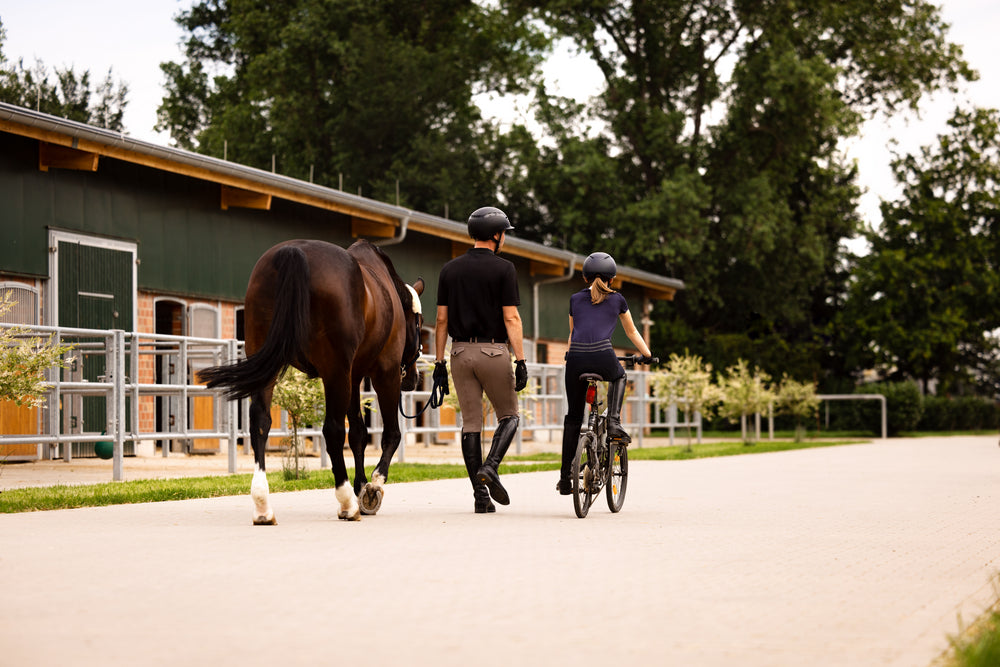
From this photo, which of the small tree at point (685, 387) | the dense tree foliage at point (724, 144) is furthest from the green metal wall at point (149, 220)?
the dense tree foliage at point (724, 144)

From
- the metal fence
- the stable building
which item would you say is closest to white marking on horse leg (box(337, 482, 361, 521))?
the metal fence

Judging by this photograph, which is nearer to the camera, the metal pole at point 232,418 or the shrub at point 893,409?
the metal pole at point 232,418

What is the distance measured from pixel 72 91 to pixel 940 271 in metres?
31.1

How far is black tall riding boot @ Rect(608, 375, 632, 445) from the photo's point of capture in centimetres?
995

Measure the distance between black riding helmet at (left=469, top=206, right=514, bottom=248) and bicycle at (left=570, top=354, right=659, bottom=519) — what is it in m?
1.23

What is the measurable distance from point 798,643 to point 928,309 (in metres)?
44.8

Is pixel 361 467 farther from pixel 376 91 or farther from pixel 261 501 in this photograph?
pixel 376 91

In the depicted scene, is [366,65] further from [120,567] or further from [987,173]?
[120,567]

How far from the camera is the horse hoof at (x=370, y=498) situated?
954 centimetres

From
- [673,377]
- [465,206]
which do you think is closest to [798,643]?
[673,377]

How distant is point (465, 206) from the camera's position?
43.2 metres

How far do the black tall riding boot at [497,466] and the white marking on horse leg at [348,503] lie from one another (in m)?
0.98

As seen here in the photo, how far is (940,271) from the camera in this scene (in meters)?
48.4

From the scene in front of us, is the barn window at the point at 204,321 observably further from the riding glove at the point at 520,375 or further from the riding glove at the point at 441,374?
the riding glove at the point at 520,375
